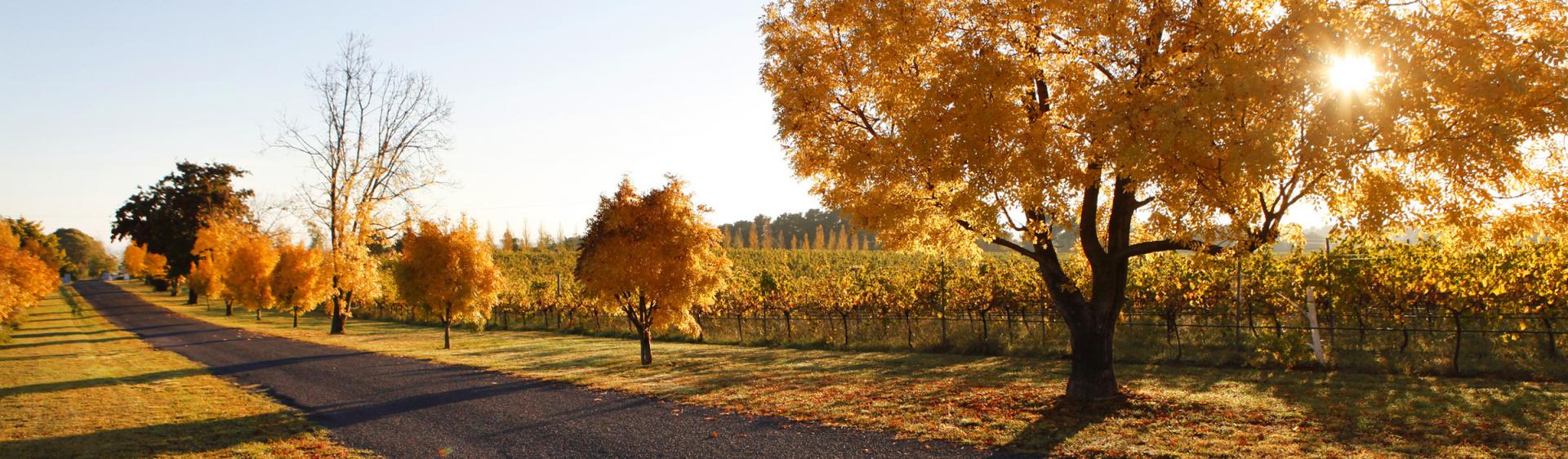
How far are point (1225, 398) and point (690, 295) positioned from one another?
1043 cm

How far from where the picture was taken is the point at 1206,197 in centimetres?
958

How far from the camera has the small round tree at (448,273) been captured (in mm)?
24422

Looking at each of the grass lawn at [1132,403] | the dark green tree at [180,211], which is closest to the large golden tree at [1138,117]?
the grass lawn at [1132,403]

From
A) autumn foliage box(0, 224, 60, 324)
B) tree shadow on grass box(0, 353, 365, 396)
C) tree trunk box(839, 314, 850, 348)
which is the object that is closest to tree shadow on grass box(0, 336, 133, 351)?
autumn foliage box(0, 224, 60, 324)

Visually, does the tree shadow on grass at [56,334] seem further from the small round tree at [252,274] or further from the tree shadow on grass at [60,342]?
the small round tree at [252,274]

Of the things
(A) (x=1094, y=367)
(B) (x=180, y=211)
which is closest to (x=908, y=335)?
(A) (x=1094, y=367)

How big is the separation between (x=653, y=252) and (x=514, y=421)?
6.31 meters

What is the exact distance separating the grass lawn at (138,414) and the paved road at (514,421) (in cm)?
59

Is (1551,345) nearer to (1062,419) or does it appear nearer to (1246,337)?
(1246,337)

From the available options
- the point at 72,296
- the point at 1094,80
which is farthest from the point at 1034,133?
the point at 72,296

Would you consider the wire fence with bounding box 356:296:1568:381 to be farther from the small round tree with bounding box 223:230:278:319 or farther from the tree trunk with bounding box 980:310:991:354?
the small round tree with bounding box 223:230:278:319

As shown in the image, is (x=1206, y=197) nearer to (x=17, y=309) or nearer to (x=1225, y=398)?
(x=1225, y=398)

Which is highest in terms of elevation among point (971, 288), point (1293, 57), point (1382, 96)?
point (1293, 57)

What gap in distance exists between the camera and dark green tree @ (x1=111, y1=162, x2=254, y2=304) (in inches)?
2298
